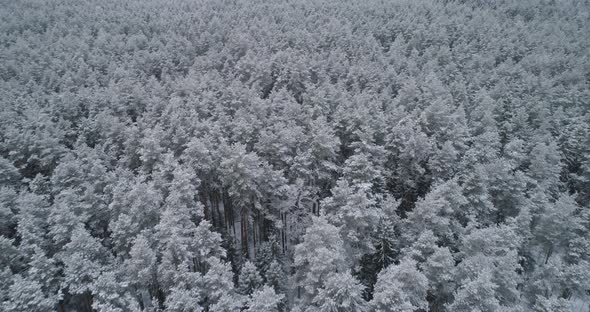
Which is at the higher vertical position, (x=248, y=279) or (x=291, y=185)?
(x=291, y=185)

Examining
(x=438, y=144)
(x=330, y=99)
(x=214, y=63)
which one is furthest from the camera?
(x=214, y=63)

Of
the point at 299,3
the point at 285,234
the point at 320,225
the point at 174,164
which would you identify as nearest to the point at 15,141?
the point at 174,164

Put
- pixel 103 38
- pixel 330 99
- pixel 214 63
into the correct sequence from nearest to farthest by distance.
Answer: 1. pixel 330 99
2. pixel 214 63
3. pixel 103 38

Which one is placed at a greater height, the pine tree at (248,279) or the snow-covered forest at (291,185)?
the snow-covered forest at (291,185)

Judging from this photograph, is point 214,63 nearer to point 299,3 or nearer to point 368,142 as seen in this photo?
point 368,142

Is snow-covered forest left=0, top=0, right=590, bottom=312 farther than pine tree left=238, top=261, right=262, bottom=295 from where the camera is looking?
No

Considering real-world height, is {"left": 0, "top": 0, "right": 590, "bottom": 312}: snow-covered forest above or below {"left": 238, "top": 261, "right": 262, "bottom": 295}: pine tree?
above

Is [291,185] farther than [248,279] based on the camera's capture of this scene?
Yes

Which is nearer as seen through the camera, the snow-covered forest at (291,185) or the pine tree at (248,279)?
the snow-covered forest at (291,185)
